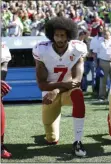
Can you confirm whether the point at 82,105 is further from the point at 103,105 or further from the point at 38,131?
the point at 103,105

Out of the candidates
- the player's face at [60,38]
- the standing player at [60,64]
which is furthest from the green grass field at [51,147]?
the player's face at [60,38]

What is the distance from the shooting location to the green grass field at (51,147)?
4945 mm

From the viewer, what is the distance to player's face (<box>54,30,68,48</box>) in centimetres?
527

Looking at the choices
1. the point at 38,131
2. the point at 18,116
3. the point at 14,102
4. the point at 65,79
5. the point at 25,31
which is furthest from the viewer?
the point at 25,31

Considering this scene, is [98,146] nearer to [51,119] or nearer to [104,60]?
[51,119]

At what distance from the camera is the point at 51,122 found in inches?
222

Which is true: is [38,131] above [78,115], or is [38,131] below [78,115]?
below

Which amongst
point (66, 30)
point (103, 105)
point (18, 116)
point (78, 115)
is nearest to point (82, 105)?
point (78, 115)

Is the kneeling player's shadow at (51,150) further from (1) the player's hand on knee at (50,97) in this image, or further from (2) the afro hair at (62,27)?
(2) the afro hair at (62,27)

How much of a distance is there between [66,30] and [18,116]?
9.73 feet

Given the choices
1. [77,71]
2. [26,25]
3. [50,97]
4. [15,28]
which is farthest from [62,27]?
[26,25]

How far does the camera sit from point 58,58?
533 centimetres

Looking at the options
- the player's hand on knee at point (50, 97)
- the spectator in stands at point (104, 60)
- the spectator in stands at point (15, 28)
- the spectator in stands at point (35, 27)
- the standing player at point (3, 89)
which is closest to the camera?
the standing player at point (3, 89)

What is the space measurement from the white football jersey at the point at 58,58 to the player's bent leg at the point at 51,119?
33 cm
